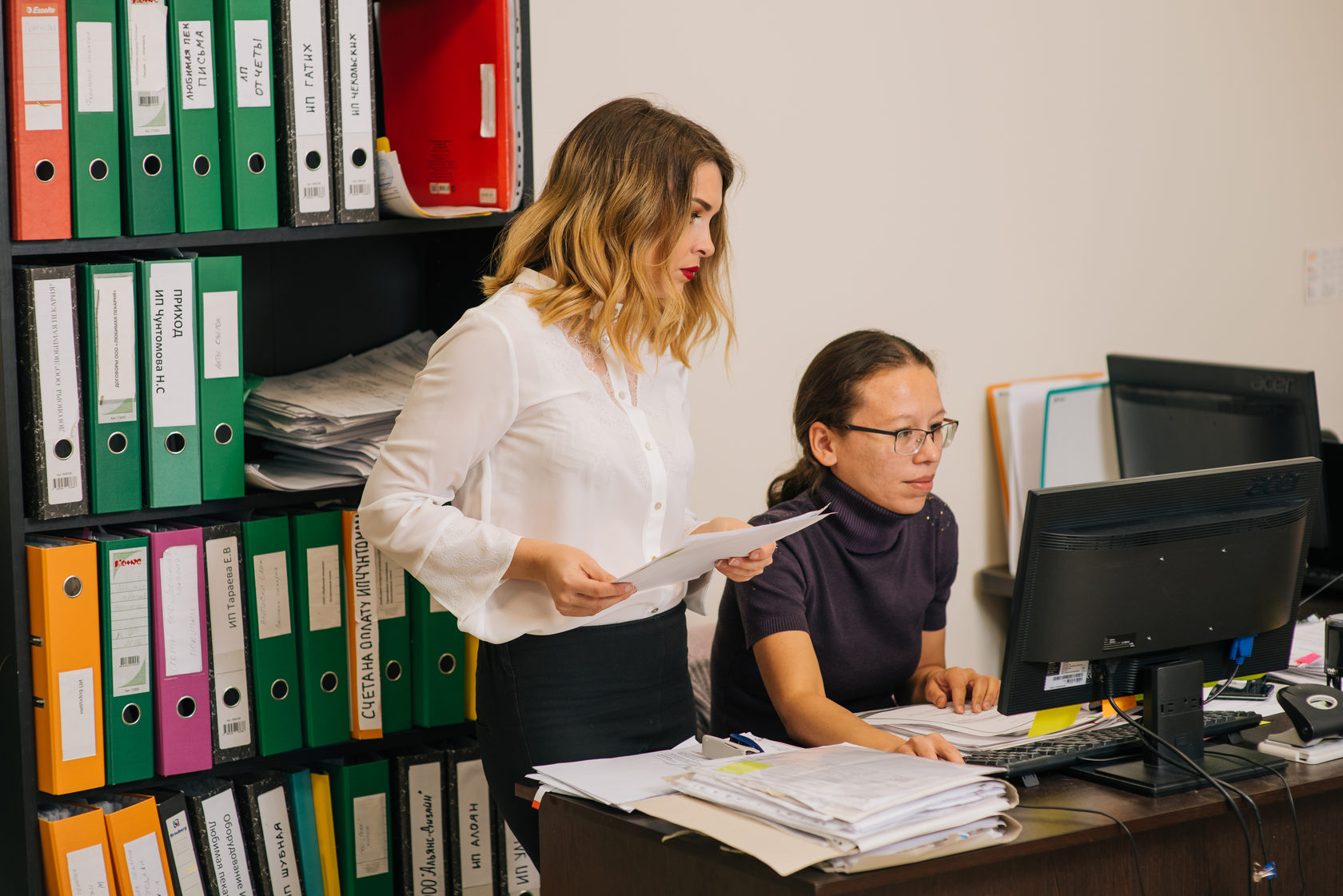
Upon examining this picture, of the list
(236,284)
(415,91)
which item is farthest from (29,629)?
(415,91)

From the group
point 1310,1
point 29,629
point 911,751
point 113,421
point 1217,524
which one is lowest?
point 911,751

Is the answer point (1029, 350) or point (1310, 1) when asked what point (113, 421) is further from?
point (1310, 1)

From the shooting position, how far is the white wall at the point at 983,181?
2758 mm

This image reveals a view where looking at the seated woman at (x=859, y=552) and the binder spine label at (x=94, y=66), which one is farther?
the seated woman at (x=859, y=552)

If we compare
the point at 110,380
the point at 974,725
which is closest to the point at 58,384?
the point at 110,380

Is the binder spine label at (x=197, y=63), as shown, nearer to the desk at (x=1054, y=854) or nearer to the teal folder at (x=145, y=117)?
the teal folder at (x=145, y=117)

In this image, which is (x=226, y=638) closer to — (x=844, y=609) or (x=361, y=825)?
(x=361, y=825)

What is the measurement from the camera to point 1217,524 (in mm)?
1577

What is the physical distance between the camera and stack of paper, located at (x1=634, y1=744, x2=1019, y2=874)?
1.27 meters

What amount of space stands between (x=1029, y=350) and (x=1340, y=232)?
135cm

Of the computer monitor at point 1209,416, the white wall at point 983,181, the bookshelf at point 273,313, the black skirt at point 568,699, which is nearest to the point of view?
the black skirt at point 568,699

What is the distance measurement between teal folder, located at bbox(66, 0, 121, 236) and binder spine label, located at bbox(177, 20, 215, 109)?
0.29 feet

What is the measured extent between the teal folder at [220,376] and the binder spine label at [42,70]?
0.27 metres

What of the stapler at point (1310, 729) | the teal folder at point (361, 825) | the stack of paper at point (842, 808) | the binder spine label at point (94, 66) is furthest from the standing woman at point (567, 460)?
the stapler at point (1310, 729)
